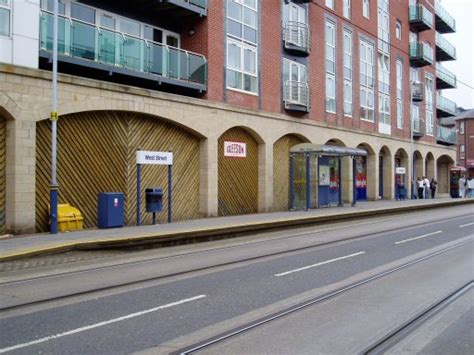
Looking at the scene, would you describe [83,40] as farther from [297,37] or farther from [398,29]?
[398,29]

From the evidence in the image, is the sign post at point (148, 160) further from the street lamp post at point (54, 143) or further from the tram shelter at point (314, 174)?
the tram shelter at point (314, 174)

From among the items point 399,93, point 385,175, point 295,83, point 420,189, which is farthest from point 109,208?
point 399,93

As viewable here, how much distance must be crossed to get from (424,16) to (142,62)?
105 feet

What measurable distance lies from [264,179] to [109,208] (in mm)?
9923

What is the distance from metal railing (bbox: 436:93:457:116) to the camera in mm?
48731

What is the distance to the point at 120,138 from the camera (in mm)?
17578

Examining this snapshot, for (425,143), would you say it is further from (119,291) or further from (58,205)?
(119,291)

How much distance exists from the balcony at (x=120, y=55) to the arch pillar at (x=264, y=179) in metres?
4.90

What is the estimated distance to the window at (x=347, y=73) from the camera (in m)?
32.6

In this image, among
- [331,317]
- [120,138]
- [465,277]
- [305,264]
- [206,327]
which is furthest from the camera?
[120,138]

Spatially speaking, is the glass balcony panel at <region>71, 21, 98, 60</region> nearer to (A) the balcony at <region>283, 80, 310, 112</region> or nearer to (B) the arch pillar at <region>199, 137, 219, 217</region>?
(B) the arch pillar at <region>199, 137, 219, 217</region>

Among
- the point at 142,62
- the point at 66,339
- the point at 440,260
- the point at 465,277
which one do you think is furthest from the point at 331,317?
the point at 142,62

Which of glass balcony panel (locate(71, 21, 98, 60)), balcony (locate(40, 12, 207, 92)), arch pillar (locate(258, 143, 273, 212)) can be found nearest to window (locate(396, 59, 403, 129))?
arch pillar (locate(258, 143, 273, 212))

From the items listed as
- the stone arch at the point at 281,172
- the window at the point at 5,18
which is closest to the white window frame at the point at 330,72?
the stone arch at the point at 281,172
